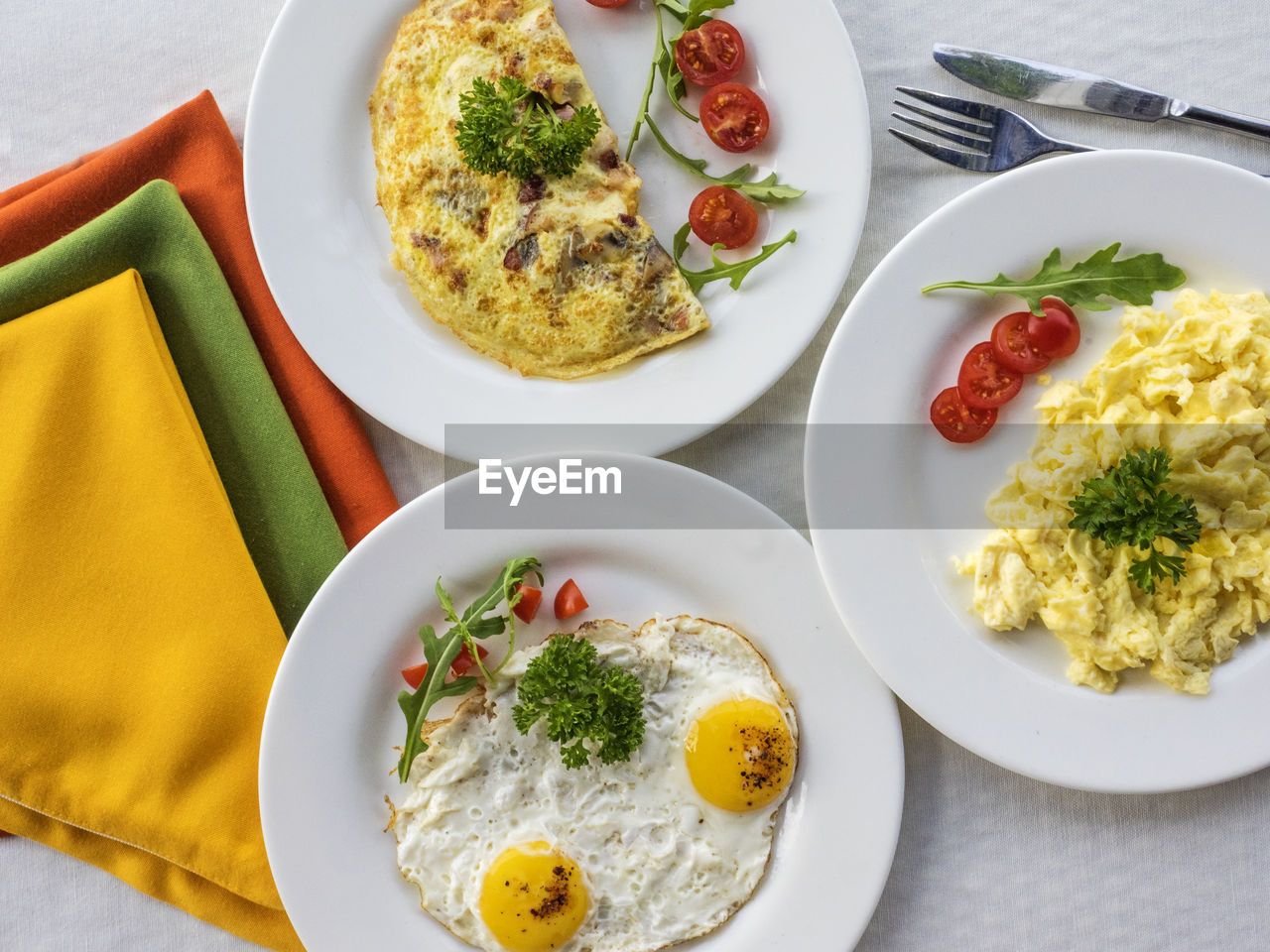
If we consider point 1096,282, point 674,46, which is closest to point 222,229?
point 674,46

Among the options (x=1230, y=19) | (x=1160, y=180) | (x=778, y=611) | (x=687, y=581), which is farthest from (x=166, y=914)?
(x=1230, y=19)

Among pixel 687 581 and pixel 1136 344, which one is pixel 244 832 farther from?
pixel 1136 344

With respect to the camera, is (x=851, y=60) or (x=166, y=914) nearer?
(x=851, y=60)

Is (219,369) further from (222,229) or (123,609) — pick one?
(123,609)

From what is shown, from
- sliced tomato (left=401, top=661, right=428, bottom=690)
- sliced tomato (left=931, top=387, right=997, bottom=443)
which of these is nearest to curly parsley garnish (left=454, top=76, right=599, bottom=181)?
sliced tomato (left=931, top=387, right=997, bottom=443)

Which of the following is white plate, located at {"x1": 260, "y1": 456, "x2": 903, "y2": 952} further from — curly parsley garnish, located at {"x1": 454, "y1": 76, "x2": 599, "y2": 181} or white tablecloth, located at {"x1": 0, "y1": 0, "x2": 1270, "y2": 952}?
curly parsley garnish, located at {"x1": 454, "y1": 76, "x2": 599, "y2": 181}

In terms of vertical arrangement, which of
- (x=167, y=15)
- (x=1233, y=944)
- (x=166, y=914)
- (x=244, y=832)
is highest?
(x=167, y=15)
